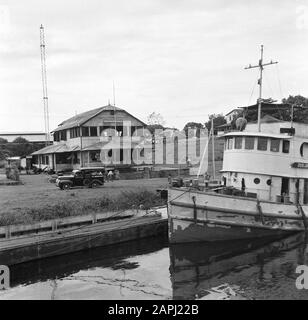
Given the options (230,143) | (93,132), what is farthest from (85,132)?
(230,143)

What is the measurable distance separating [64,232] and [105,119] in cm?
2903

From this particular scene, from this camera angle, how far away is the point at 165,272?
52.0ft

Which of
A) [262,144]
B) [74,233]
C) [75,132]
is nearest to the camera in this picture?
[74,233]

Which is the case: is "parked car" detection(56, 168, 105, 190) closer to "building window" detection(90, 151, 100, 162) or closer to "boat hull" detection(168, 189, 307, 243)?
"building window" detection(90, 151, 100, 162)

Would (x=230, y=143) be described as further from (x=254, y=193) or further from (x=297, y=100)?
(x=297, y=100)

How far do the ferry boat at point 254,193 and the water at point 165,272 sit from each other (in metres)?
0.68

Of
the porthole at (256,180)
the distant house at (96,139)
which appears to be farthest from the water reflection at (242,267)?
the distant house at (96,139)

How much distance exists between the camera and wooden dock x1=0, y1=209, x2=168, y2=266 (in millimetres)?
16703

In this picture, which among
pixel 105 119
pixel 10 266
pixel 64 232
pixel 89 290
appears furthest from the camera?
pixel 105 119

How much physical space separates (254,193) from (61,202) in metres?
10.7

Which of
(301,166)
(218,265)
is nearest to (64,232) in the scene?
(218,265)

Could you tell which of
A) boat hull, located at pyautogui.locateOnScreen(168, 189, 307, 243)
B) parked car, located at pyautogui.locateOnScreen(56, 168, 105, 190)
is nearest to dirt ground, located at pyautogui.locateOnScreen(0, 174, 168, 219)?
parked car, located at pyautogui.locateOnScreen(56, 168, 105, 190)

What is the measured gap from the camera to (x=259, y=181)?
20.4m
